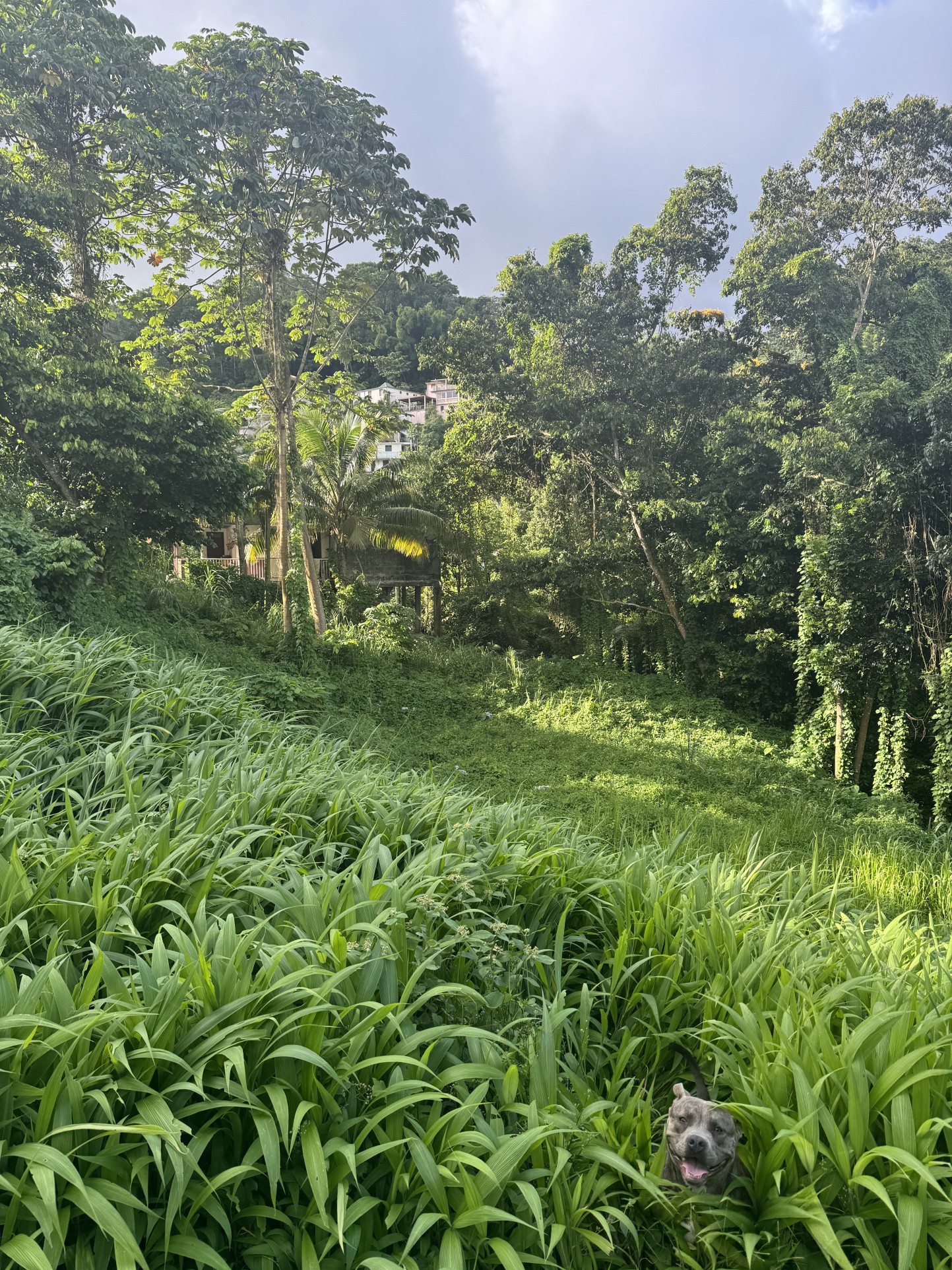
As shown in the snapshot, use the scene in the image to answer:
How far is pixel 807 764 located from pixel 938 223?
12075 millimetres

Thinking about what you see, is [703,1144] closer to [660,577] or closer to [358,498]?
[660,577]

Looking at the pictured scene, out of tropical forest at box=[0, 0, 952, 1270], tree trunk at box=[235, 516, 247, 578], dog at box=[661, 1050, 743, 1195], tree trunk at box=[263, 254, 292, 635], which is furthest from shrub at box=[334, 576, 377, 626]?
dog at box=[661, 1050, 743, 1195]

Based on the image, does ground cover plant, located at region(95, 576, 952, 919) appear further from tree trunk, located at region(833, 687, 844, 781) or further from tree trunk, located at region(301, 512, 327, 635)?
tree trunk, located at region(833, 687, 844, 781)

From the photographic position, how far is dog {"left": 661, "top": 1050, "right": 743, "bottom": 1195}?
Answer: 1611 mm

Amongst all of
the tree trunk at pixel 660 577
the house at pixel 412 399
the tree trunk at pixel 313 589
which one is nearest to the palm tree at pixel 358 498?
the tree trunk at pixel 313 589

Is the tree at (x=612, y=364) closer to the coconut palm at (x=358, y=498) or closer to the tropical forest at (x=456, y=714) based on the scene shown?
the tropical forest at (x=456, y=714)

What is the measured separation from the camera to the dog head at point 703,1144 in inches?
63.4

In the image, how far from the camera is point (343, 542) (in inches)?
595

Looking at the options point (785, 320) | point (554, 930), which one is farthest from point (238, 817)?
point (785, 320)

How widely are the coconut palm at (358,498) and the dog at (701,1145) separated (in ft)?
44.2

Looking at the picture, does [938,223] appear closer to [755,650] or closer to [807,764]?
[755,650]

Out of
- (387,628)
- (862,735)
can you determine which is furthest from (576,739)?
(387,628)

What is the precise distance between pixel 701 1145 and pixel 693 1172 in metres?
0.09

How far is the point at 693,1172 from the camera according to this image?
164cm
